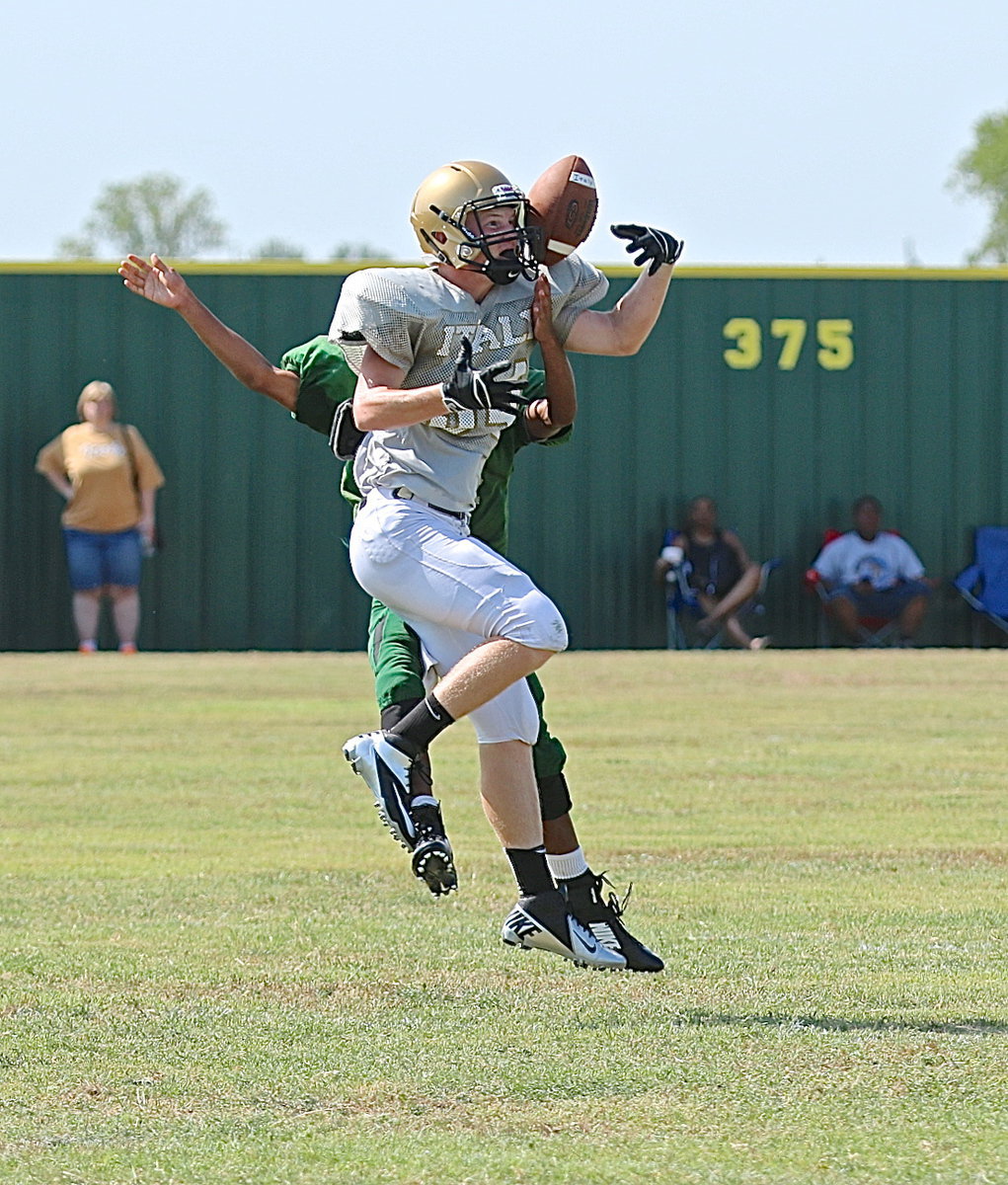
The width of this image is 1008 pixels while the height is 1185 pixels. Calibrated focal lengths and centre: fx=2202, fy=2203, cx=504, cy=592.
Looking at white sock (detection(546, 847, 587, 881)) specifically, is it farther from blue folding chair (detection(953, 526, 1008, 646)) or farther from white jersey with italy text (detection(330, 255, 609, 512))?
blue folding chair (detection(953, 526, 1008, 646))

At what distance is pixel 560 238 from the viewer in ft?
18.8

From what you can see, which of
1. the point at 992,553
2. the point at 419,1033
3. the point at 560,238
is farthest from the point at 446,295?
the point at 992,553

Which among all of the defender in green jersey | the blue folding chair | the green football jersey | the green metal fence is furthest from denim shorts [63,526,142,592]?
the green football jersey

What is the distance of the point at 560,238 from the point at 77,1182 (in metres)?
2.93

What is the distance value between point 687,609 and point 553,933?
14321 millimetres

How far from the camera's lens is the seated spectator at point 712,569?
1948cm

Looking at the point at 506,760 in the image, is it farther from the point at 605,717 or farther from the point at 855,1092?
the point at 605,717

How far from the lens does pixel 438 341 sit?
5441mm

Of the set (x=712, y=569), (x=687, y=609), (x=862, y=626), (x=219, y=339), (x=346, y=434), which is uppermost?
(x=219, y=339)

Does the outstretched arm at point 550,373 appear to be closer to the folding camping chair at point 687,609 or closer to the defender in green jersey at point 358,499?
the defender in green jersey at point 358,499

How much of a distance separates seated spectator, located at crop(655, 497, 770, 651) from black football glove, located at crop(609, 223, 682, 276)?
1383 centimetres

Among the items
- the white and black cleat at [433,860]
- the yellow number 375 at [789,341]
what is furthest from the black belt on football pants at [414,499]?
the yellow number 375 at [789,341]

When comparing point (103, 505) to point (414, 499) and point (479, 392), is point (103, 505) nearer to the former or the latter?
point (414, 499)

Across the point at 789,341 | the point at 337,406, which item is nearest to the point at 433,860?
the point at 337,406
